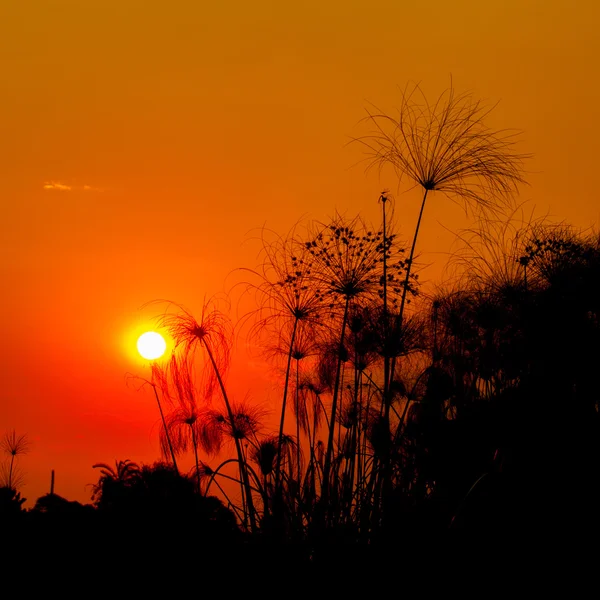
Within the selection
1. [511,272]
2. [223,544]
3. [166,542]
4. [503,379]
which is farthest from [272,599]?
[511,272]

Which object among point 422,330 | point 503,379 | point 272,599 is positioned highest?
point 422,330

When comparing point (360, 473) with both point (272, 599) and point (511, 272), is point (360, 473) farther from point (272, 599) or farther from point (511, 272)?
point (511, 272)

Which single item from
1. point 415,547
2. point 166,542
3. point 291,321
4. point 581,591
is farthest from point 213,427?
point 581,591

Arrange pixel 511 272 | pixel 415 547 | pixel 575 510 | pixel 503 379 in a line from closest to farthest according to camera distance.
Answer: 1. pixel 415 547
2. pixel 575 510
3. pixel 503 379
4. pixel 511 272

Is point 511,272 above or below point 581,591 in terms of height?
above

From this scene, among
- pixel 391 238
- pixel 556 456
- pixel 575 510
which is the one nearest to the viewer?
pixel 575 510

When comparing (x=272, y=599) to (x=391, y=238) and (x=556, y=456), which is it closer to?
(x=556, y=456)

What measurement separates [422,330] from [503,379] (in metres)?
0.86

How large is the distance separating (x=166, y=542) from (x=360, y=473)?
1.56m

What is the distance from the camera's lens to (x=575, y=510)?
536cm

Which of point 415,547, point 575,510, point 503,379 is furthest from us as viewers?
point 503,379

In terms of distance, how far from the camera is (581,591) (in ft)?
16.2

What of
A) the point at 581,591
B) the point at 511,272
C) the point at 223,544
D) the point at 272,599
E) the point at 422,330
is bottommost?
the point at 581,591

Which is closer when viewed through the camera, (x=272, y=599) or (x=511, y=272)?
(x=272, y=599)
